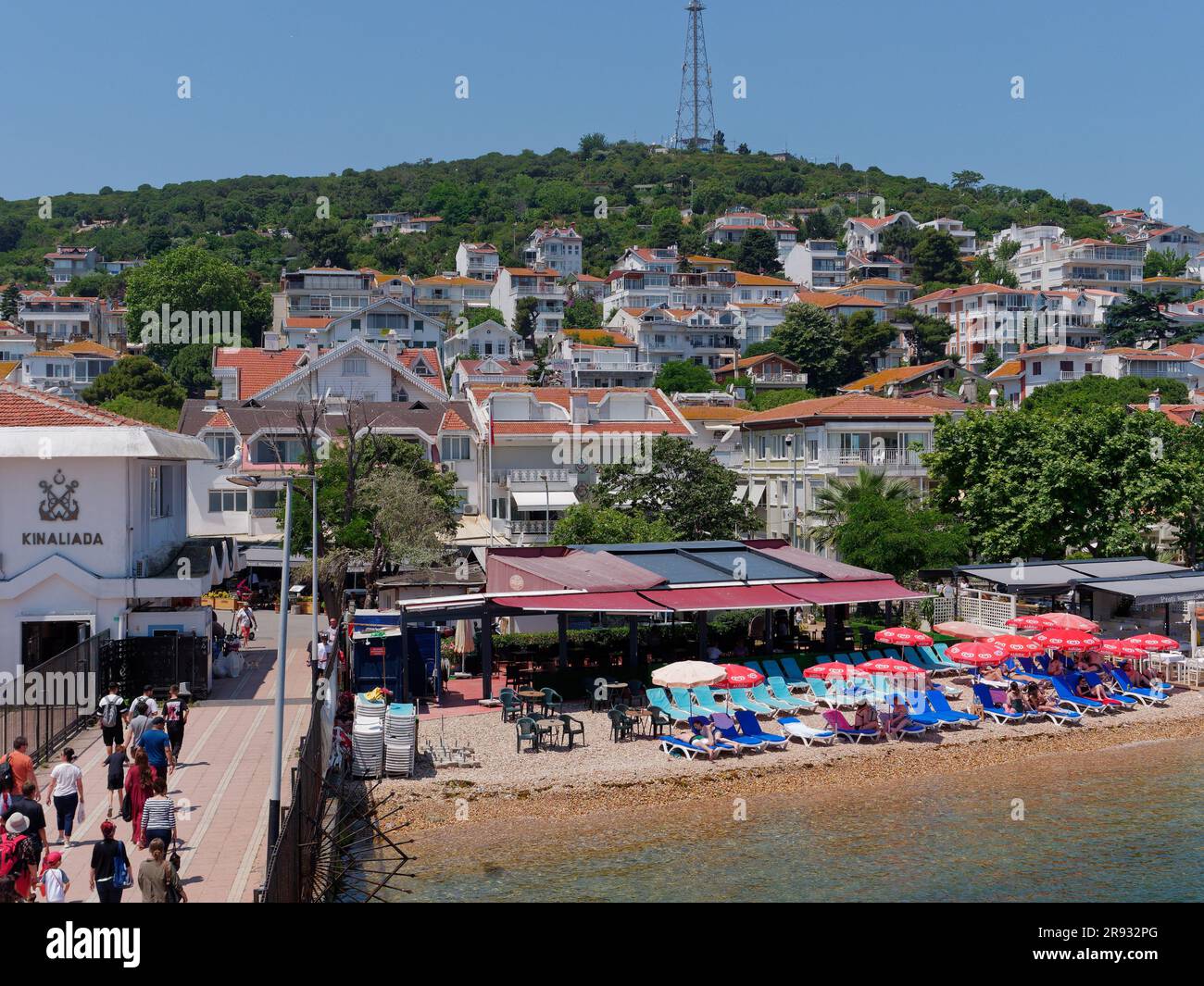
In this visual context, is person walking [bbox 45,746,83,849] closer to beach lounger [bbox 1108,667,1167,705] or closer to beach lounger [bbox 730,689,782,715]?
beach lounger [bbox 730,689,782,715]

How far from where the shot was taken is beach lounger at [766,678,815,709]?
28688mm

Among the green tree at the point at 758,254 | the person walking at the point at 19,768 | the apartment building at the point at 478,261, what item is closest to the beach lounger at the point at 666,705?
the person walking at the point at 19,768

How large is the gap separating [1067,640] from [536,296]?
114200 mm

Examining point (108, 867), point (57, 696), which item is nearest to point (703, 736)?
point (57, 696)

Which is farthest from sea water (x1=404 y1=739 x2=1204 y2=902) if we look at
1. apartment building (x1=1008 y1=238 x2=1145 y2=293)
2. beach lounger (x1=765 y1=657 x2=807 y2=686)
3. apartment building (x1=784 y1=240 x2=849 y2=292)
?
apartment building (x1=784 y1=240 x2=849 y2=292)

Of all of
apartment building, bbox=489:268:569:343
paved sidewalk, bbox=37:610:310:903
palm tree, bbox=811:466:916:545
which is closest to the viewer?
paved sidewalk, bbox=37:610:310:903

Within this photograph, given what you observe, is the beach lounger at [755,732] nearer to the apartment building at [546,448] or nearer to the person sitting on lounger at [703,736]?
the person sitting on lounger at [703,736]

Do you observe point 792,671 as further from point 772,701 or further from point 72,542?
point 72,542

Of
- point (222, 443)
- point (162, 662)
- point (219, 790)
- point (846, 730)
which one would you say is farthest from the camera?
point (222, 443)

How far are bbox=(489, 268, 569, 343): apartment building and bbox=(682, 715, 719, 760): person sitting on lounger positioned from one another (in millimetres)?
113589

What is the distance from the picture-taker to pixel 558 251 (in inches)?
6486
